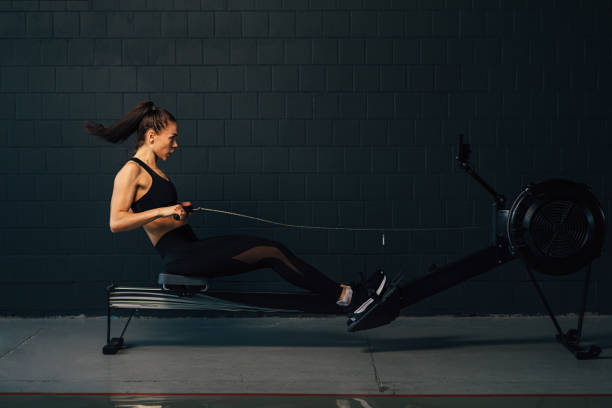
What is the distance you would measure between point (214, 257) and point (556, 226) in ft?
6.76

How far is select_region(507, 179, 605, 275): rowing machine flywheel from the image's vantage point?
164 inches

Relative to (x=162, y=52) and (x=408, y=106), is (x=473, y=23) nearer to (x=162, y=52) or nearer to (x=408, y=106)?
(x=408, y=106)

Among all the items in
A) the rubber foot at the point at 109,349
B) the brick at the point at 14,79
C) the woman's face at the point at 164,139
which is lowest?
the rubber foot at the point at 109,349

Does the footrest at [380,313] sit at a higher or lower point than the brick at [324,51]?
lower

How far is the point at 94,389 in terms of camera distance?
3.76m

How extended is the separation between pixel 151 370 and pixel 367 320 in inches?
51.7

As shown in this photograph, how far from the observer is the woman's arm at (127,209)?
4137 mm

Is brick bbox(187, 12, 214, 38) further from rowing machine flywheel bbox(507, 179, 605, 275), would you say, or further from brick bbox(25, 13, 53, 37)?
rowing machine flywheel bbox(507, 179, 605, 275)

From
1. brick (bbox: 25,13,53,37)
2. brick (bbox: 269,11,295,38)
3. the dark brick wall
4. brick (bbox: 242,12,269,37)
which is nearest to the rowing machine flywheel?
the dark brick wall

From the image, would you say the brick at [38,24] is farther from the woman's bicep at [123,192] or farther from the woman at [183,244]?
the woman's bicep at [123,192]

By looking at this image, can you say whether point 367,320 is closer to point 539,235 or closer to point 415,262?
point 539,235

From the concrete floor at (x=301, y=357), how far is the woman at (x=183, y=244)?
462mm

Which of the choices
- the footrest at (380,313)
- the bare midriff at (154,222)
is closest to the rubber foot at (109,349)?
the bare midriff at (154,222)

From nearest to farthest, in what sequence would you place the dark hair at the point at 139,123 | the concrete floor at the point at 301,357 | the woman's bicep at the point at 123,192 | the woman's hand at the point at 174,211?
the concrete floor at the point at 301,357 → the woman's hand at the point at 174,211 → the woman's bicep at the point at 123,192 → the dark hair at the point at 139,123
